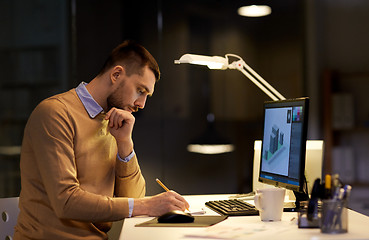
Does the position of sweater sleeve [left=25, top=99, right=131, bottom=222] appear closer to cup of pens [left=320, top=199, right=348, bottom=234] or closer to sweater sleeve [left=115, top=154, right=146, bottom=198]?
sweater sleeve [left=115, top=154, right=146, bottom=198]

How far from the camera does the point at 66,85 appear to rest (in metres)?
4.11

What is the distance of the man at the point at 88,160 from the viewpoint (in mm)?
1777

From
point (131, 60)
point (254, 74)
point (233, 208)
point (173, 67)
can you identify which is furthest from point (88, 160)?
point (173, 67)

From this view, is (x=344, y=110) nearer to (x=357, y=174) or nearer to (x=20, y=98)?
(x=357, y=174)

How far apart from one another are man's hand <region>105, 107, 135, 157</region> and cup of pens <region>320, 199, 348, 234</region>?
2.84 feet

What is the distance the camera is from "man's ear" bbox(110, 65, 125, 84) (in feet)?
7.06

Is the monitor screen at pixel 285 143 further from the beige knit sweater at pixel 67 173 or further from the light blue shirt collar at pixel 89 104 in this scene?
the light blue shirt collar at pixel 89 104

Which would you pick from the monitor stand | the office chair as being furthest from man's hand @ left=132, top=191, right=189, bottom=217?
the office chair

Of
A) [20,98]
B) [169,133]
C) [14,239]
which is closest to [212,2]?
[169,133]

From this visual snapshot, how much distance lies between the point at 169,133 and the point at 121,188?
198cm

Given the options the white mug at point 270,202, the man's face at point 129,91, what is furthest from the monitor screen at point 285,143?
the man's face at point 129,91

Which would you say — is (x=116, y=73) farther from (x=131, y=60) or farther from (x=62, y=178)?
(x=62, y=178)

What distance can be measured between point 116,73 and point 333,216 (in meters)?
1.10

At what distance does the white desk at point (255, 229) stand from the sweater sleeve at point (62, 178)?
90 millimetres
